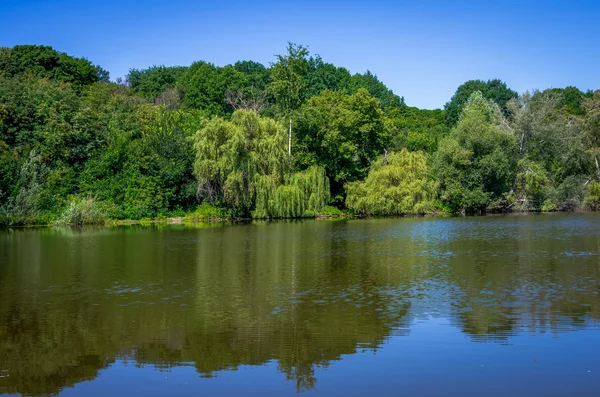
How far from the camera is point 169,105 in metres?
77.1

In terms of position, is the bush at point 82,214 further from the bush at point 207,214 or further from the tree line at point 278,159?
the bush at point 207,214

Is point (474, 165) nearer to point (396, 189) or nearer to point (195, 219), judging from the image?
point (396, 189)

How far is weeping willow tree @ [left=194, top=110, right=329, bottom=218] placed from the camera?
4675cm

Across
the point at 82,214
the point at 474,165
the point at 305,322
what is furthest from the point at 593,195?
the point at 305,322

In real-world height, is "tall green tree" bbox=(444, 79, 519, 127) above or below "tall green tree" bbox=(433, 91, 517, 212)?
above

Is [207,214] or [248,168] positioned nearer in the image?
[248,168]

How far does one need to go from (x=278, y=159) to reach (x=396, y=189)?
11073mm

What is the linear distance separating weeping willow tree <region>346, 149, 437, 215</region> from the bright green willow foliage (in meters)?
3.34

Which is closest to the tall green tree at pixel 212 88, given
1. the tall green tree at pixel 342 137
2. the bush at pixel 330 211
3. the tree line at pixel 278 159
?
the tree line at pixel 278 159

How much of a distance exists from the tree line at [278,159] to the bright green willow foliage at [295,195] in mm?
103

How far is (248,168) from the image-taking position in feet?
154

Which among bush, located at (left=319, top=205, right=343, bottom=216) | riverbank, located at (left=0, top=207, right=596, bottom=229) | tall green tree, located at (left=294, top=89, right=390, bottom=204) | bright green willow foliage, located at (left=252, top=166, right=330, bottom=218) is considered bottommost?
riverbank, located at (left=0, top=207, right=596, bottom=229)

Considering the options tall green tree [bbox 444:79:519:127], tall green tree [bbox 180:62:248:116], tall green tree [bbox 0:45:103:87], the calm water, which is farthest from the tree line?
tall green tree [bbox 444:79:519:127]

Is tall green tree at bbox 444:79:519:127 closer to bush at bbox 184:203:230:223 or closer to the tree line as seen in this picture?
the tree line
